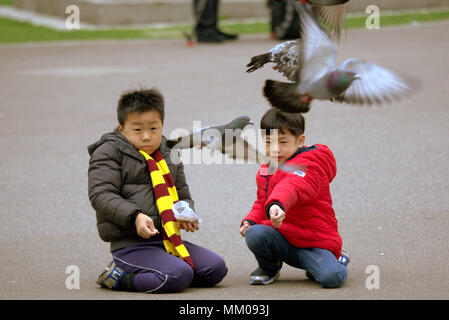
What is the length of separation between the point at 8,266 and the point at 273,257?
1615mm

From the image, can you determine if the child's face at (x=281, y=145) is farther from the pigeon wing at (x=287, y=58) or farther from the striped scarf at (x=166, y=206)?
the pigeon wing at (x=287, y=58)

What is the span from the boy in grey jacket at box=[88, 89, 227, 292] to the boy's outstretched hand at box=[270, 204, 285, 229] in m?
0.43

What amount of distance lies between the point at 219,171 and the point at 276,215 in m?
3.22

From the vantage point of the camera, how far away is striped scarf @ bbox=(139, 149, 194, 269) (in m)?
4.09

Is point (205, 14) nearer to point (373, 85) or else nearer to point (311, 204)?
point (311, 204)

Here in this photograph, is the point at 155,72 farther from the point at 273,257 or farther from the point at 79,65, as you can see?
the point at 273,257

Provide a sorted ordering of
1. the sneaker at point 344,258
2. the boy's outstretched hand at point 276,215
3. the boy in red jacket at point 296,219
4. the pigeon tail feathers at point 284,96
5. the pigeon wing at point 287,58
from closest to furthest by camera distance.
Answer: the pigeon tail feathers at point 284,96 < the pigeon wing at point 287,58 < the boy's outstretched hand at point 276,215 < the boy in red jacket at point 296,219 < the sneaker at point 344,258

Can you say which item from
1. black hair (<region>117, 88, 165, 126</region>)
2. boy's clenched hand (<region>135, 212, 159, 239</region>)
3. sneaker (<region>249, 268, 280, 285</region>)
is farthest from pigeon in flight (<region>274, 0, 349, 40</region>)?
sneaker (<region>249, 268, 280, 285</region>)

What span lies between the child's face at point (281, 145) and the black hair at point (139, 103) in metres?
0.61

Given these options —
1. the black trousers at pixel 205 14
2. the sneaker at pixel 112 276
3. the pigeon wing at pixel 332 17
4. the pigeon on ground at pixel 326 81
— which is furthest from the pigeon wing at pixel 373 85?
the black trousers at pixel 205 14

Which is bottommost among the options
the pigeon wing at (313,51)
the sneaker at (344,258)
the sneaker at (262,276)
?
the sneaker at (262,276)

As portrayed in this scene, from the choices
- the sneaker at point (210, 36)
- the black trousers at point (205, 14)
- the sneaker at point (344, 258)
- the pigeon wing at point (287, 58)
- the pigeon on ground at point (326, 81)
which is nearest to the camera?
the pigeon on ground at point (326, 81)

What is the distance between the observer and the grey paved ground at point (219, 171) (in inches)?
171

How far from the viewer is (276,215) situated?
12.6 ft
